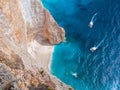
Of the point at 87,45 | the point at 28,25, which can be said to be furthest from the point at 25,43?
the point at 87,45

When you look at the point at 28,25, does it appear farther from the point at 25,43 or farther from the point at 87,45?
the point at 87,45

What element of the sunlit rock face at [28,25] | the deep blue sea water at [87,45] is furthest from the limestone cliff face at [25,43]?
the deep blue sea water at [87,45]

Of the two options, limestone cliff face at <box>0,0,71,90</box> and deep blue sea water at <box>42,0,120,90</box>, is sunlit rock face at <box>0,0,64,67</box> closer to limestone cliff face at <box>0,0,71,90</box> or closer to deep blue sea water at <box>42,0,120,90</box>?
limestone cliff face at <box>0,0,71,90</box>

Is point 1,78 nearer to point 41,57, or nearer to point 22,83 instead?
point 22,83

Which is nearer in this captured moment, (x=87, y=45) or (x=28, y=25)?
(x=28, y=25)

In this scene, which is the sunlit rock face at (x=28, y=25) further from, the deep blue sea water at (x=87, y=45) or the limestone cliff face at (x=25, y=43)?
the deep blue sea water at (x=87, y=45)
